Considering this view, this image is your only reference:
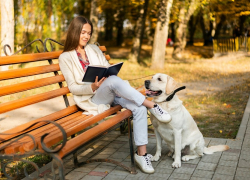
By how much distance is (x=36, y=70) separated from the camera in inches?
165

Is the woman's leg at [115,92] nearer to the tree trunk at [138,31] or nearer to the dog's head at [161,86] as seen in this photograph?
the dog's head at [161,86]

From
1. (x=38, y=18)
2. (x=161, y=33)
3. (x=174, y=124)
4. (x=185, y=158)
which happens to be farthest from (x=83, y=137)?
(x=38, y=18)

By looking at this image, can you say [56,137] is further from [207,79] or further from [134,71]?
[134,71]

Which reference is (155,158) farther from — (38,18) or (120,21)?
(120,21)

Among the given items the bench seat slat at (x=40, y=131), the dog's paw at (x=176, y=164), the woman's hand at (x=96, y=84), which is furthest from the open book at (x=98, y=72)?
the dog's paw at (x=176, y=164)

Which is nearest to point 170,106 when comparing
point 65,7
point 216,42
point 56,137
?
point 56,137

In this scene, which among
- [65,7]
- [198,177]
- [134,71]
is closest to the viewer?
[198,177]

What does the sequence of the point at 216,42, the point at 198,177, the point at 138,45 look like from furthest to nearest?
the point at 216,42, the point at 138,45, the point at 198,177

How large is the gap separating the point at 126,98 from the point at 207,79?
870cm

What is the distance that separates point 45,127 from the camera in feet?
12.2

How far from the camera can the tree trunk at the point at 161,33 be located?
14.7 meters

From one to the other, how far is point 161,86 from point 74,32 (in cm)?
129

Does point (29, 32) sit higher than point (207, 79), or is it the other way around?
point (29, 32)

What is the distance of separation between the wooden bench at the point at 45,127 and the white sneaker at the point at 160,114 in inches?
11.8
